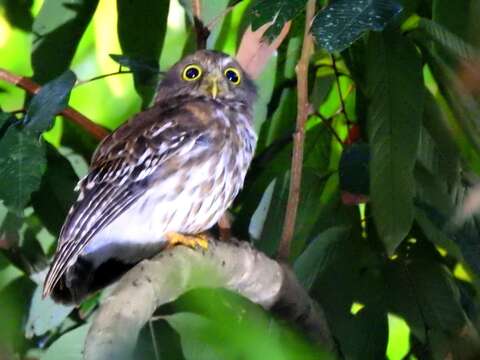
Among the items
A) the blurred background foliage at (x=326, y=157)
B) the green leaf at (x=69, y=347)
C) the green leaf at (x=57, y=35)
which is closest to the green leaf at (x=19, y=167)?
the blurred background foliage at (x=326, y=157)

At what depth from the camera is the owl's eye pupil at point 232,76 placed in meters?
2.55

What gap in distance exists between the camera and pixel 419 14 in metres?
2.43

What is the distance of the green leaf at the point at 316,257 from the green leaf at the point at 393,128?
9.0 inches

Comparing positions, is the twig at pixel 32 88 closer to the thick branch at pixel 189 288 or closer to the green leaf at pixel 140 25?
the green leaf at pixel 140 25

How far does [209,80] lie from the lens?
8.57 ft

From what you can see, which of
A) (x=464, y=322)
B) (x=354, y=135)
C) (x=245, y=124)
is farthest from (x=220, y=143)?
(x=464, y=322)

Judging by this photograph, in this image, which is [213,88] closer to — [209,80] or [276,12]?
[209,80]

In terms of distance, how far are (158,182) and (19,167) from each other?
64 cm

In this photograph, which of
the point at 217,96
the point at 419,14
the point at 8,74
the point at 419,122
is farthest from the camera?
the point at 217,96

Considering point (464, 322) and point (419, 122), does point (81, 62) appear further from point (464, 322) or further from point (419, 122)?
point (464, 322)

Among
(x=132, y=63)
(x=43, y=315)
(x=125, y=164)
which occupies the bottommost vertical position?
(x=43, y=315)

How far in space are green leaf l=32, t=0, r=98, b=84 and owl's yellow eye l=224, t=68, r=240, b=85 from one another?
0.37m

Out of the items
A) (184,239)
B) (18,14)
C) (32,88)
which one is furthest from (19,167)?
(18,14)

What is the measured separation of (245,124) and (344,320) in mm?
589
